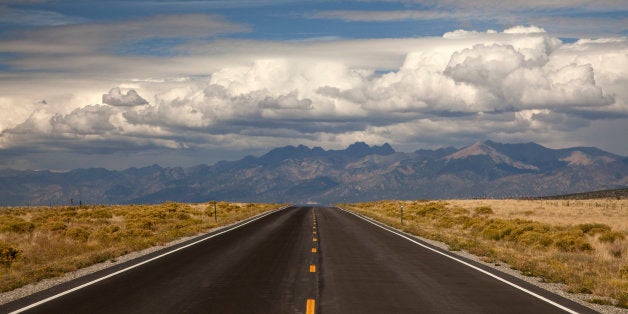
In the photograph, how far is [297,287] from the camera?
13172mm

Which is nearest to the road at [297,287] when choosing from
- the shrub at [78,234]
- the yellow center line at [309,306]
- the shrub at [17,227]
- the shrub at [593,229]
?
the yellow center line at [309,306]

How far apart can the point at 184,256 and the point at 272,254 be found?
2.90 m

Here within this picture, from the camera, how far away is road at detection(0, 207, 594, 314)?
11000mm

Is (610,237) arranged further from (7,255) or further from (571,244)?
(7,255)

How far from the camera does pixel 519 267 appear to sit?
17672 mm

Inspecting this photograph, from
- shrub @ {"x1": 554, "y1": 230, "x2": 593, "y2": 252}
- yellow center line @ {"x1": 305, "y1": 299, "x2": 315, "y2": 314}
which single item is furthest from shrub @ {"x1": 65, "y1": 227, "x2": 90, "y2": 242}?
shrub @ {"x1": 554, "y1": 230, "x2": 593, "y2": 252}

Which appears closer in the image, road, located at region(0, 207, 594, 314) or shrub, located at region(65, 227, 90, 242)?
road, located at region(0, 207, 594, 314)

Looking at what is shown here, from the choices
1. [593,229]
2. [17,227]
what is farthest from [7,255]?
[593,229]

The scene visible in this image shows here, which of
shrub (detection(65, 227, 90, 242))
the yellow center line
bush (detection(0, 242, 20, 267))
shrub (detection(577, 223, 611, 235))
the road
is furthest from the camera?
shrub (detection(577, 223, 611, 235))

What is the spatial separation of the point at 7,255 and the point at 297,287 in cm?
1074

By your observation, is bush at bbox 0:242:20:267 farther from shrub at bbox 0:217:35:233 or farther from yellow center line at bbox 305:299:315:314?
shrub at bbox 0:217:35:233

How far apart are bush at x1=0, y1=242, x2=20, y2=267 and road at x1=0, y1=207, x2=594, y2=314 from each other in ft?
13.3

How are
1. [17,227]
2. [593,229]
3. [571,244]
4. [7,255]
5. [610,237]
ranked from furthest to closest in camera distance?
[593,229], [17,227], [610,237], [571,244], [7,255]

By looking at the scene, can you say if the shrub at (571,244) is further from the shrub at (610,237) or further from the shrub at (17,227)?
the shrub at (17,227)
